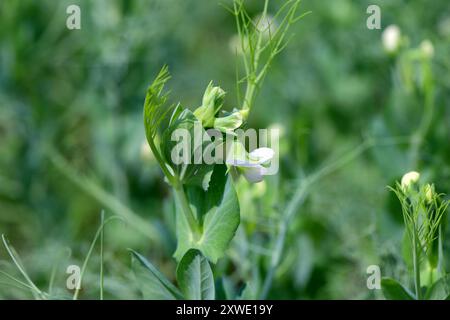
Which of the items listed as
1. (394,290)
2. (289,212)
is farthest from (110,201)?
(394,290)

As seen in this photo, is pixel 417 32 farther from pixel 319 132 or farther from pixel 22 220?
pixel 22 220

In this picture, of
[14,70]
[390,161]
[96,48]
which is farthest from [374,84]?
[14,70]

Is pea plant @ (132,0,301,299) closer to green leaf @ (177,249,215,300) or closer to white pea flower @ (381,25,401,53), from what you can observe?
green leaf @ (177,249,215,300)

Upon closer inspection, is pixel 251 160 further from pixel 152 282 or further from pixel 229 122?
pixel 152 282

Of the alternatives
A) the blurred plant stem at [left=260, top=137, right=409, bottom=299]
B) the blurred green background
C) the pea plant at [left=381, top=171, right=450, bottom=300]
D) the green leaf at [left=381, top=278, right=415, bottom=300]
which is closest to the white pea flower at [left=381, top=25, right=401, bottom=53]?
the blurred green background

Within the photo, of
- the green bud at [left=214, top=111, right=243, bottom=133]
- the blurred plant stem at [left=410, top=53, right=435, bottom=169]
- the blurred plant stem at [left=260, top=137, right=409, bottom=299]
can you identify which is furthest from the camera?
the blurred plant stem at [left=410, top=53, right=435, bottom=169]

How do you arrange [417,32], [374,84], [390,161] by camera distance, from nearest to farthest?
[390,161]
[417,32]
[374,84]
